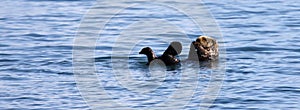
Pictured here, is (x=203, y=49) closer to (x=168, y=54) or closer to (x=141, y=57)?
(x=168, y=54)

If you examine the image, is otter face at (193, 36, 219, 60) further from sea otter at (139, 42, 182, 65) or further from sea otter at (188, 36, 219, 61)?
sea otter at (139, 42, 182, 65)

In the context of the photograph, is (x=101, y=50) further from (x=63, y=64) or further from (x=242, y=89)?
(x=242, y=89)

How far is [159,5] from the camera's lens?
16.1m

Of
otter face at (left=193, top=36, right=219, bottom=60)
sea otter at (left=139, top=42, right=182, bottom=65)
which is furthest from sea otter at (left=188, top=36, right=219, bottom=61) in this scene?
sea otter at (left=139, top=42, right=182, bottom=65)

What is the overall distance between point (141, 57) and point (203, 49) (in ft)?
3.21

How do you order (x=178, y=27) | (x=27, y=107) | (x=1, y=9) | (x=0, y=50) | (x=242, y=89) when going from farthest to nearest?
(x=1, y=9), (x=178, y=27), (x=0, y=50), (x=242, y=89), (x=27, y=107)

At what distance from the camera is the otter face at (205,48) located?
11055 mm

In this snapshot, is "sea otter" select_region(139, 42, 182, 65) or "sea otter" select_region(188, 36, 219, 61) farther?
"sea otter" select_region(188, 36, 219, 61)

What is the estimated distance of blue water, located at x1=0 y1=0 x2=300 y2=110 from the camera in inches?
361

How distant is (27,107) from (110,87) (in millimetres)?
1202

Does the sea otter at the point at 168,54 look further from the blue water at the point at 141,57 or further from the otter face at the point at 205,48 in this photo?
the otter face at the point at 205,48

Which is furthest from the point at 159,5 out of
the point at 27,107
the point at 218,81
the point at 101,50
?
the point at 27,107

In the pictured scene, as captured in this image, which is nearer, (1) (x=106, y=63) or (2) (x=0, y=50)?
(1) (x=106, y=63)

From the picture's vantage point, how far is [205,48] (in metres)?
11.1
